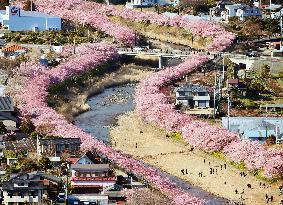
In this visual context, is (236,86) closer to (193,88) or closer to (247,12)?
(193,88)

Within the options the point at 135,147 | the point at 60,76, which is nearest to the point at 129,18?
the point at 60,76

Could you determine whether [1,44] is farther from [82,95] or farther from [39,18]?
[82,95]

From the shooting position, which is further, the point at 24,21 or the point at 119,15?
the point at 119,15

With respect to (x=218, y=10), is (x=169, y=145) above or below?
below

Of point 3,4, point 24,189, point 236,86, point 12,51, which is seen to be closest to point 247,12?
point 3,4

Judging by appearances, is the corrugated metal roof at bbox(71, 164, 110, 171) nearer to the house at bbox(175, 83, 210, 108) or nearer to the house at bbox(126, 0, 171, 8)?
the house at bbox(175, 83, 210, 108)

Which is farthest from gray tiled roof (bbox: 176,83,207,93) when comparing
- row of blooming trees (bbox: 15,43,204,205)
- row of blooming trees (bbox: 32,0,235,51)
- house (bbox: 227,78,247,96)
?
row of blooming trees (bbox: 32,0,235,51)

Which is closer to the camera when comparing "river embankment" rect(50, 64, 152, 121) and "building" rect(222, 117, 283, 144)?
"building" rect(222, 117, 283, 144)
